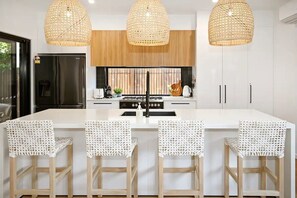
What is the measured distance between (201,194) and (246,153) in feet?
1.75

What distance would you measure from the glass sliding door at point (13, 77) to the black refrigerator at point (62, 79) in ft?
0.78

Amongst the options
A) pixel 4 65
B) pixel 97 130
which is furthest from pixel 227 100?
pixel 4 65

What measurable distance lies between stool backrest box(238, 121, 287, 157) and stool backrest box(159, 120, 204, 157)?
0.36m

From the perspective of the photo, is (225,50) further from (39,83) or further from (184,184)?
(39,83)

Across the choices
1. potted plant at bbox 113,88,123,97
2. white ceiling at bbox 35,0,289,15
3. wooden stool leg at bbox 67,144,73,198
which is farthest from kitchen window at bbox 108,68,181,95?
wooden stool leg at bbox 67,144,73,198

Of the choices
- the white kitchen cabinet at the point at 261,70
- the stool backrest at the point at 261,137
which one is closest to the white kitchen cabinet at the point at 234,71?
the white kitchen cabinet at the point at 261,70

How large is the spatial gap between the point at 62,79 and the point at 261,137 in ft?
12.3

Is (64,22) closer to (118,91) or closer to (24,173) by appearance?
(24,173)

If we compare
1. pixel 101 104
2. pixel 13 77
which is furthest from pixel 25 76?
pixel 101 104

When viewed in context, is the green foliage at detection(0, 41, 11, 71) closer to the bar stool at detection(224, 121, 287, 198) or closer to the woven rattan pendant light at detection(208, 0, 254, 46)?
the woven rattan pendant light at detection(208, 0, 254, 46)

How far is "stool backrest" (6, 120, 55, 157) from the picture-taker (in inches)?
98.3

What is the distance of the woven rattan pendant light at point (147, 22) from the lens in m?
2.77

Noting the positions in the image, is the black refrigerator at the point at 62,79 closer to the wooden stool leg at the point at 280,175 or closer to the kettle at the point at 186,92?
the kettle at the point at 186,92

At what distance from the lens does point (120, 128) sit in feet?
8.13
